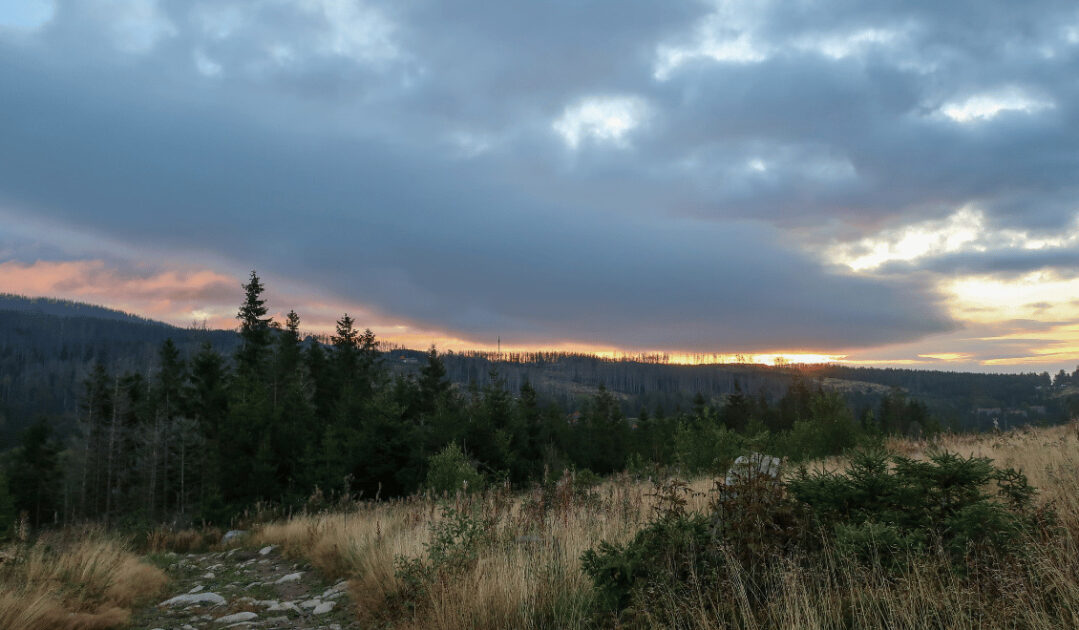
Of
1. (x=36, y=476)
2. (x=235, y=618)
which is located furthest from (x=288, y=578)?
(x=36, y=476)

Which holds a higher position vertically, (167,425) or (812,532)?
(812,532)

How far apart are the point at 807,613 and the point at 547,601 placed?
229 centimetres


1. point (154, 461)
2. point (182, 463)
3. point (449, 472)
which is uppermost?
point (449, 472)

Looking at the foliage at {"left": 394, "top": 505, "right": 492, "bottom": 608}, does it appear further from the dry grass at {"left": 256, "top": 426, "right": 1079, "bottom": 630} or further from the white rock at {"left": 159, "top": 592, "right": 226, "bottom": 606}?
the white rock at {"left": 159, "top": 592, "right": 226, "bottom": 606}

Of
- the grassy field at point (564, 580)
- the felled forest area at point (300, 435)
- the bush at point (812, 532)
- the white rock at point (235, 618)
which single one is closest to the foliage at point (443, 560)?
the grassy field at point (564, 580)

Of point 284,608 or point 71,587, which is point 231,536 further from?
point 284,608

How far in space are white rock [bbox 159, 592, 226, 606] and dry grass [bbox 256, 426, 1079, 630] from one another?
1.63 metres

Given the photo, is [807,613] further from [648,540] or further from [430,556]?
[430,556]

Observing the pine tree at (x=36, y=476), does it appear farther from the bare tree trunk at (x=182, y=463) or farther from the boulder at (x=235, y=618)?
the boulder at (x=235, y=618)

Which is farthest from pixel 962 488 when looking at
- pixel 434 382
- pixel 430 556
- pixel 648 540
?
pixel 434 382

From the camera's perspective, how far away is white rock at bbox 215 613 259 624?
6312mm

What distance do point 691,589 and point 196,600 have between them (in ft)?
23.7

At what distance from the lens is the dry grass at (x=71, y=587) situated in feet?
17.1

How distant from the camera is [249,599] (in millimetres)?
7215
